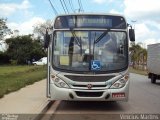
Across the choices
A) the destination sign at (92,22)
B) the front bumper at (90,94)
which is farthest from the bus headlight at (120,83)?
the destination sign at (92,22)

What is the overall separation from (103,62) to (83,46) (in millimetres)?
886

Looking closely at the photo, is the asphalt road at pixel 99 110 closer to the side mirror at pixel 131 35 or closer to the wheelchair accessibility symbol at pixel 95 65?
the wheelchair accessibility symbol at pixel 95 65

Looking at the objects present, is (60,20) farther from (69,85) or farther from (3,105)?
(3,105)

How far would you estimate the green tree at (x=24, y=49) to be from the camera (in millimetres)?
103375

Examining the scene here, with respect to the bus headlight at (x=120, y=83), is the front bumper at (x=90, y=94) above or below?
below

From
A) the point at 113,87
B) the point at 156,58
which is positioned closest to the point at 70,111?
the point at 113,87

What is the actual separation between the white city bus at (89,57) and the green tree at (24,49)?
8632 cm

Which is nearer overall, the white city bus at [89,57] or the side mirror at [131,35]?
the white city bus at [89,57]

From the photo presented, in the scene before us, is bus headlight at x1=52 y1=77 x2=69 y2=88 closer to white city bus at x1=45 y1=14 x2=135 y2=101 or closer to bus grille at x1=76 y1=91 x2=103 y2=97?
white city bus at x1=45 y1=14 x2=135 y2=101

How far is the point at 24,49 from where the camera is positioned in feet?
344

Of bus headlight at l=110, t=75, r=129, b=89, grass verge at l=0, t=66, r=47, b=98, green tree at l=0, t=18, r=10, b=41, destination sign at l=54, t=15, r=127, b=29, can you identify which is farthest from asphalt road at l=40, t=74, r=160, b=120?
green tree at l=0, t=18, r=10, b=41

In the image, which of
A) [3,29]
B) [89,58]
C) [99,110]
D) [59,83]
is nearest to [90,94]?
[99,110]

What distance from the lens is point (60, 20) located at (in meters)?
16.1

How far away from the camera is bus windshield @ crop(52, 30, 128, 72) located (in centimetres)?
1552
